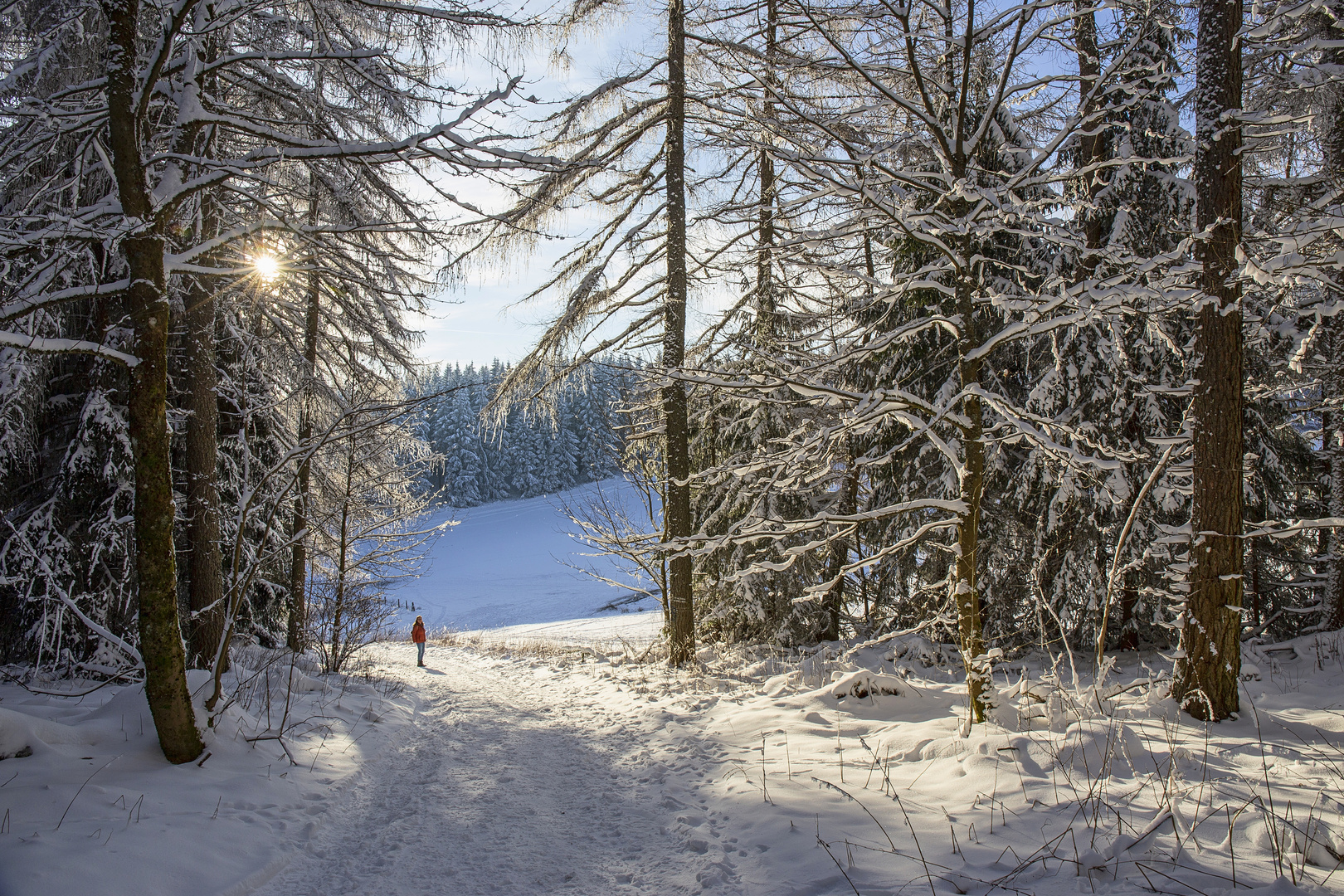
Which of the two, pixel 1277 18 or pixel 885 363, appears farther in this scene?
pixel 885 363

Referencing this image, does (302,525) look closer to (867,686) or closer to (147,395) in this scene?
(147,395)

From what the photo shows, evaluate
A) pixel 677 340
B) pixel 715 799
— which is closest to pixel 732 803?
pixel 715 799

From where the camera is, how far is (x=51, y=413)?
8289mm

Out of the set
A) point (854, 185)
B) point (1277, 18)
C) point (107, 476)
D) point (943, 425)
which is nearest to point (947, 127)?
point (854, 185)

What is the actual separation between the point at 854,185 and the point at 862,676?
4734 mm

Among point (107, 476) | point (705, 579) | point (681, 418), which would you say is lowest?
point (705, 579)

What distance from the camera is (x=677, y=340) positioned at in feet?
31.6

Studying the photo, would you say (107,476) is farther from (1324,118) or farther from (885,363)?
(1324,118)

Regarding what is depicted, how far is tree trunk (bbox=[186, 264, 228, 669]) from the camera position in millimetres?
7152

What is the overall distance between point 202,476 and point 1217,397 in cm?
1039

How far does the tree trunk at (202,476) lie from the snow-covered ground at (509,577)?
16488 millimetres

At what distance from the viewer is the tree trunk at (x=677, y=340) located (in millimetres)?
9477

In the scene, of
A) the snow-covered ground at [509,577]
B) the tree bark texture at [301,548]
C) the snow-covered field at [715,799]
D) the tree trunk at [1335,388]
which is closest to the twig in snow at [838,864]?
the snow-covered field at [715,799]

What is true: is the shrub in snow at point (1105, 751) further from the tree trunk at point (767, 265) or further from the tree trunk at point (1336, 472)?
the tree trunk at point (767, 265)
